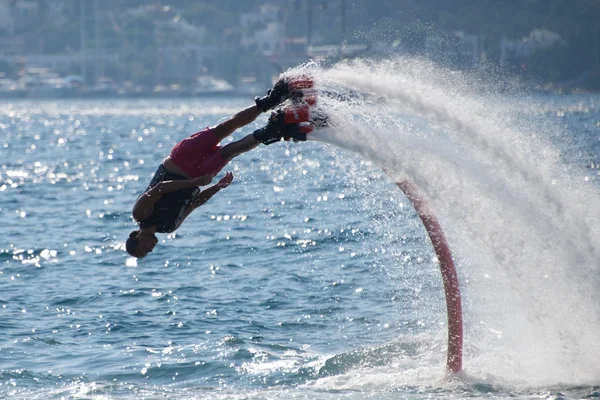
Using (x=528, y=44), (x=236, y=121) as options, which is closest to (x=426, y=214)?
(x=236, y=121)

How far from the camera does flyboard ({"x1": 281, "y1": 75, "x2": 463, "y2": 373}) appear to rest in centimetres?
1211

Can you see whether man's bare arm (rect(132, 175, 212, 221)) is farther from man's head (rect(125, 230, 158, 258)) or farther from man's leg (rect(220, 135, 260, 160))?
man's leg (rect(220, 135, 260, 160))

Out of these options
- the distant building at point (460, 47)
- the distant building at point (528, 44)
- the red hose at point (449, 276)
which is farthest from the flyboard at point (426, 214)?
the distant building at point (528, 44)

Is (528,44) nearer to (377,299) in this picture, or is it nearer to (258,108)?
(377,299)

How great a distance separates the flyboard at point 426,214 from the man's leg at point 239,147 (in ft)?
1.23

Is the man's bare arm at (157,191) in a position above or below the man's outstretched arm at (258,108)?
below

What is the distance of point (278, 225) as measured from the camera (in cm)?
2425

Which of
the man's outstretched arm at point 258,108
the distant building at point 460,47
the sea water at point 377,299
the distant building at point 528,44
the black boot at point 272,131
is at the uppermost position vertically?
the distant building at point 528,44

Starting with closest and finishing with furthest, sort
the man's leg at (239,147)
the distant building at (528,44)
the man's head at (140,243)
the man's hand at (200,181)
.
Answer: the man's hand at (200,181) < the man's leg at (239,147) < the man's head at (140,243) < the distant building at (528,44)

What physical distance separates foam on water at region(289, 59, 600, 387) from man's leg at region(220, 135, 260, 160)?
727 millimetres

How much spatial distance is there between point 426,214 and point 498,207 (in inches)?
37.2

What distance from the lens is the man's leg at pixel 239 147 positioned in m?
12.2

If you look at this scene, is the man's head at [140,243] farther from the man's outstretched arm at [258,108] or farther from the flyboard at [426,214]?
the flyboard at [426,214]

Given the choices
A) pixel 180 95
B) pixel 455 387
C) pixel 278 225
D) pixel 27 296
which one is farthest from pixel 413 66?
pixel 180 95
